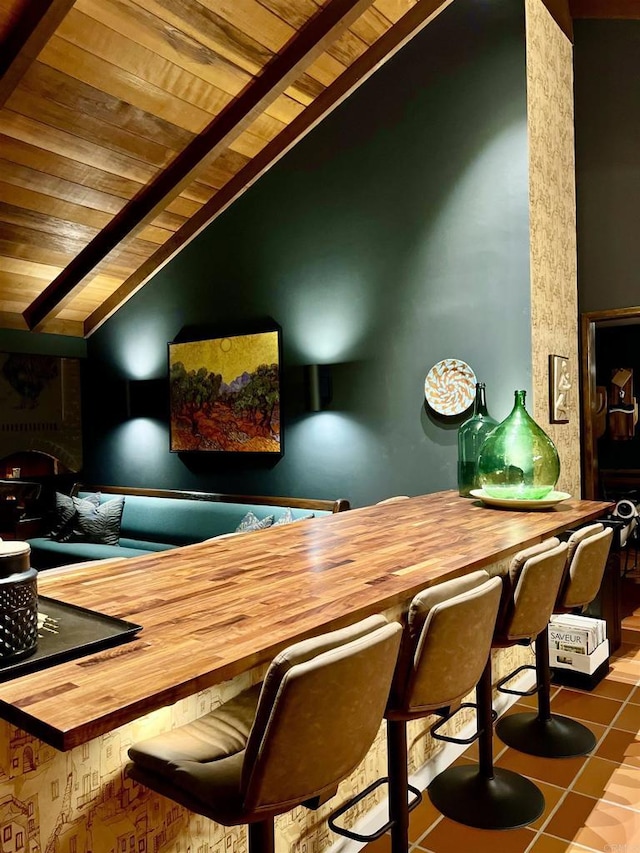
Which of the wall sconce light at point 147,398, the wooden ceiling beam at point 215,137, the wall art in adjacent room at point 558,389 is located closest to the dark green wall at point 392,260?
the wall art in adjacent room at point 558,389

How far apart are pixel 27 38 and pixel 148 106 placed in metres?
0.85

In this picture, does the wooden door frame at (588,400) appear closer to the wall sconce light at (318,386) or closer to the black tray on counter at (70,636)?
the wall sconce light at (318,386)

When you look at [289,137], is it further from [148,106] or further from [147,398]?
[147,398]

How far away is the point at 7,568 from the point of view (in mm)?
1092

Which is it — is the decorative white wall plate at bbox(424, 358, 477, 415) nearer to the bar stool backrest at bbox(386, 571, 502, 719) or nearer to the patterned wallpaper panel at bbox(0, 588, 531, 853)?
the bar stool backrest at bbox(386, 571, 502, 719)

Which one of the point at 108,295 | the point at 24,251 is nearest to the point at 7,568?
the point at 24,251

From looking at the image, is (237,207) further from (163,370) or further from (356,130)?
(163,370)

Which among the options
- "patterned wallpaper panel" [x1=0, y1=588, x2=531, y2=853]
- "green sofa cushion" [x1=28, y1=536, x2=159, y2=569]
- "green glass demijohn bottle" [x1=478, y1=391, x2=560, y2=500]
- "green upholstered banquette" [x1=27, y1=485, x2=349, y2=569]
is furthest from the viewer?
"green sofa cushion" [x1=28, y1=536, x2=159, y2=569]

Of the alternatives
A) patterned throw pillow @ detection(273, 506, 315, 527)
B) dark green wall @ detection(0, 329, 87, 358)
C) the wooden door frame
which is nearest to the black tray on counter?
patterned throw pillow @ detection(273, 506, 315, 527)

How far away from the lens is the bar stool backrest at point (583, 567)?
2.45 meters

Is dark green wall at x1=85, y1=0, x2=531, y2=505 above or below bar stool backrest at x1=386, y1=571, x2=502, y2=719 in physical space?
above

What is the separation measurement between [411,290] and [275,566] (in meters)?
2.92

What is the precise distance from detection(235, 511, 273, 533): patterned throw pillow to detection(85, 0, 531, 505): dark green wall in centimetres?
38

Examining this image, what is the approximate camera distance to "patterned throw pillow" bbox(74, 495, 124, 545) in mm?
5680
